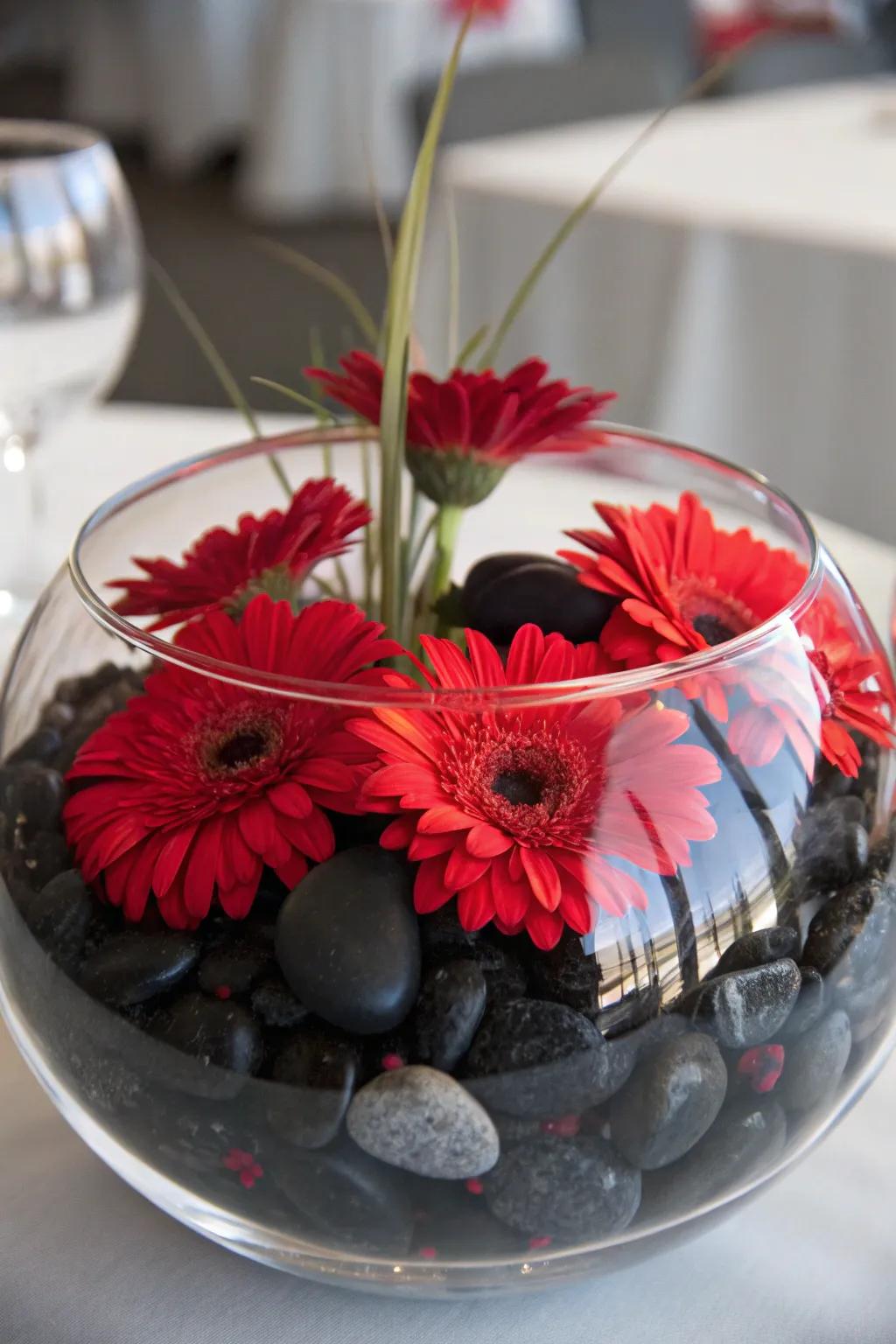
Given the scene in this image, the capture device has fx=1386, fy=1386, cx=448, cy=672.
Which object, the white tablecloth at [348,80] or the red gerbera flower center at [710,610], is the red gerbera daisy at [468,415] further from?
the white tablecloth at [348,80]

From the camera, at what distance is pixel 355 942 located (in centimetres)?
24

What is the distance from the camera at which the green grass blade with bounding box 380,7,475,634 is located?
294 millimetres

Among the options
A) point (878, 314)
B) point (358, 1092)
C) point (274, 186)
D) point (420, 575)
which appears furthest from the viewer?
point (274, 186)

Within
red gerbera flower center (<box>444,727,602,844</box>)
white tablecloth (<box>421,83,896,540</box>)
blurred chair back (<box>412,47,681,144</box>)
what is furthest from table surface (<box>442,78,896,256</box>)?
red gerbera flower center (<box>444,727,602,844</box>)

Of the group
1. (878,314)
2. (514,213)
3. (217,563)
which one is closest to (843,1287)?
(217,563)

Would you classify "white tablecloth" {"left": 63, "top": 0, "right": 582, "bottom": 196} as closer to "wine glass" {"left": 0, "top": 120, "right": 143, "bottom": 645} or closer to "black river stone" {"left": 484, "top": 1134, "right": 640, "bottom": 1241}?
"wine glass" {"left": 0, "top": 120, "right": 143, "bottom": 645}

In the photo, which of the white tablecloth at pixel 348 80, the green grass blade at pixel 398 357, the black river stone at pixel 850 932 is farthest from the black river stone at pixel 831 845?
the white tablecloth at pixel 348 80

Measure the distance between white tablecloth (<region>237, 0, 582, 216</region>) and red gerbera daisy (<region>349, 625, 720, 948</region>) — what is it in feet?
9.70

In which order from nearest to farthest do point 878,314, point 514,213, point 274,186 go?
point 878,314, point 514,213, point 274,186

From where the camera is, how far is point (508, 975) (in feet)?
0.79

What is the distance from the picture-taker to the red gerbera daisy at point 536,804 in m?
0.24

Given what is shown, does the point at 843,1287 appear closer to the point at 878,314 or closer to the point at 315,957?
the point at 315,957

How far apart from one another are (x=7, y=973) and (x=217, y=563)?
103 mm

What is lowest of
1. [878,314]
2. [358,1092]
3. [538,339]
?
[538,339]
